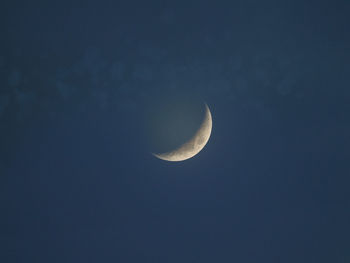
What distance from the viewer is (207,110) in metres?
10.4

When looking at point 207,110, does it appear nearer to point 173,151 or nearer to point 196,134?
point 196,134

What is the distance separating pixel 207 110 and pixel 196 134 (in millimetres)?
1795

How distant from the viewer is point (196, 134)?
10.2 meters

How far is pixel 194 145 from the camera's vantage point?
10.3 metres

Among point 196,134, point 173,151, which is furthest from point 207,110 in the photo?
point 173,151

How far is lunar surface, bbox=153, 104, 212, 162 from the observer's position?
10.2 metres

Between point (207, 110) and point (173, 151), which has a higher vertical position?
point (207, 110)

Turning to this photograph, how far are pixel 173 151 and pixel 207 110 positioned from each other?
357 cm

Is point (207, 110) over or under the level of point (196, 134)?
over

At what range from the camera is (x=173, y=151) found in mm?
10438

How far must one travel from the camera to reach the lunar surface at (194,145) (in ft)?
33.5
